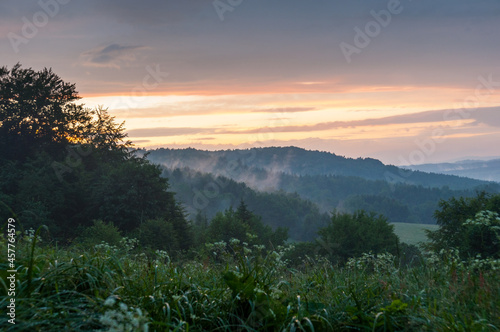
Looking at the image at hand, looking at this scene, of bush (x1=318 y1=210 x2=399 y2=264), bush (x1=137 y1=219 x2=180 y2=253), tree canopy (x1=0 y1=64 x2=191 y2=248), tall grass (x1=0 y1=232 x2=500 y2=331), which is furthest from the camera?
bush (x1=318 y1=210 x2=399 y2=264)

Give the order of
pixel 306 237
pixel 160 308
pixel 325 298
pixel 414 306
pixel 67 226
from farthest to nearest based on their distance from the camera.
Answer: pixel 306 237
pixel 67 226
pixel 325 298
pixel 414 306
pixel 160 308

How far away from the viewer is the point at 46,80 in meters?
41.8

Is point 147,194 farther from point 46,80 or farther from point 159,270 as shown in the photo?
point 159,270

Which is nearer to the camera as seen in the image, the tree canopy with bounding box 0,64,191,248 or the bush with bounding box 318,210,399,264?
the tree canopy with bounding box 0,64,191,248

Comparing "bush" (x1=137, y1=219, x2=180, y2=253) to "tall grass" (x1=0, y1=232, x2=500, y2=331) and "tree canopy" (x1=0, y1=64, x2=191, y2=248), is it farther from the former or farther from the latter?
"tall grass" (x1=0, y1=232, x2=500, y2=331)

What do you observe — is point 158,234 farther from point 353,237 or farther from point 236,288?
point 236,288

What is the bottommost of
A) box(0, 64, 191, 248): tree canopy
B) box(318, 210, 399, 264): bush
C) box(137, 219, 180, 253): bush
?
box(318, 210, 399, 264): bush

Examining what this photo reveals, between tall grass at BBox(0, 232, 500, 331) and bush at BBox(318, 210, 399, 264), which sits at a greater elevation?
A: tall grass at BBox(0, 232, 500, 331)

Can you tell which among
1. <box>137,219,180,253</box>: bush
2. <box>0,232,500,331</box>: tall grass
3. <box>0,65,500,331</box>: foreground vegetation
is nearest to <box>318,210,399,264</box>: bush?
<box>137,219,180,253</box>: bush

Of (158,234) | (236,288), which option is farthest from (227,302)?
(158,234)

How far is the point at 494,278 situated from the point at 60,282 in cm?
495

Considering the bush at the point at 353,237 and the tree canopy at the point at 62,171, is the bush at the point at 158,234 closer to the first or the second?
the tree canopy at the point at 62,171

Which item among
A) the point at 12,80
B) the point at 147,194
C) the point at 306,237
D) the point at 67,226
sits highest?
the point at 12,80

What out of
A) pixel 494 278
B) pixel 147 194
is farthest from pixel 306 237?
pixel 494 278
